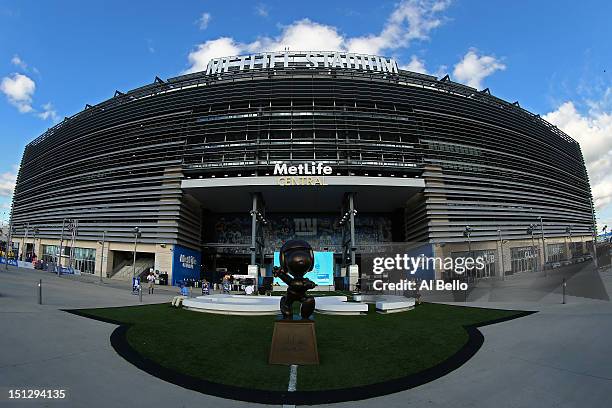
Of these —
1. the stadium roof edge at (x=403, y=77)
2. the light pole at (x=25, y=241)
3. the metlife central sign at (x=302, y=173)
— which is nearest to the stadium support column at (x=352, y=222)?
the metlife central sign at (x=302, y=173)

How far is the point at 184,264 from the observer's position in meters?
44.8

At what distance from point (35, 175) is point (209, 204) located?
3546 cm

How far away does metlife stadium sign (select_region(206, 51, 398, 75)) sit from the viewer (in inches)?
1909

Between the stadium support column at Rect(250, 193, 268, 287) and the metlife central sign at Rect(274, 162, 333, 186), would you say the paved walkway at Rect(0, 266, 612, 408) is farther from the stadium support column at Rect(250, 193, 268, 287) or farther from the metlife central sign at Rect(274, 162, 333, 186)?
the stadium support column at Rect(250, 193, 268, 287)

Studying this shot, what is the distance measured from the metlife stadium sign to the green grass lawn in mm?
43032

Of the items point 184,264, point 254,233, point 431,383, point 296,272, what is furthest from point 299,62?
point 431,383

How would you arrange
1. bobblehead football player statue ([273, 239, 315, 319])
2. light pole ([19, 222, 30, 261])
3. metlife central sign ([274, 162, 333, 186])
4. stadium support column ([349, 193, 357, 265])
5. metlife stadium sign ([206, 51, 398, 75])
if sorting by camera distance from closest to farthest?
bobblehead football player statue ([273, 239, 315, 319]), metlife central sign ([274, 162, 333, 186]), stadium support column ([349, 193, 357, 265]), metlife stadium sign ([206, 51, 398, 75]), light pole ([19, 222, 30, 261])

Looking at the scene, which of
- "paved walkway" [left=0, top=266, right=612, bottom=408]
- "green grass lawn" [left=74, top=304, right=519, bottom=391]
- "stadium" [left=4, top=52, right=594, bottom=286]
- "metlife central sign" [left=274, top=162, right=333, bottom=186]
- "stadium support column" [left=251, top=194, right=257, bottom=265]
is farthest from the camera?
"stadium" [left=4, top=52, right=594, bottom=286]

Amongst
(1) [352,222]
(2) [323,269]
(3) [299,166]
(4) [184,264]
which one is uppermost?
(3) [299,166]

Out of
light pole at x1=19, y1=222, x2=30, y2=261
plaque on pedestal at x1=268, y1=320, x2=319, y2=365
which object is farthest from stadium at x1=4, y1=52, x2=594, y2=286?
plaque on pedestal at x1=268, y1=320, x2=319, y2=365

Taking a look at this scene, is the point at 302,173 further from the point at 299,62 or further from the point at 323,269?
the point at 299,62

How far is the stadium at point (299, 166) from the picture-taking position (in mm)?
41906

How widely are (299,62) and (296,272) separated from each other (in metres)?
47.1

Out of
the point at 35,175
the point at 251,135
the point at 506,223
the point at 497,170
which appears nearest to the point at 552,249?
the point at 506,223
